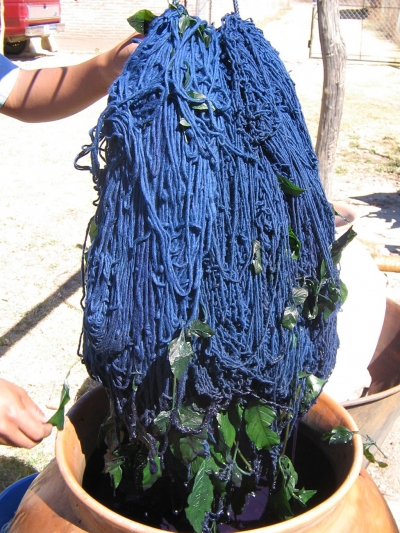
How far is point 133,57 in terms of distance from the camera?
1.04m

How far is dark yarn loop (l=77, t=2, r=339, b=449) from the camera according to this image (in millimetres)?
945

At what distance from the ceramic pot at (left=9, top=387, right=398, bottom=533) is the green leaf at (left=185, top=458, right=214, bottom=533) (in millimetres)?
175

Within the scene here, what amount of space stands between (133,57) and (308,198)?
1.36ft

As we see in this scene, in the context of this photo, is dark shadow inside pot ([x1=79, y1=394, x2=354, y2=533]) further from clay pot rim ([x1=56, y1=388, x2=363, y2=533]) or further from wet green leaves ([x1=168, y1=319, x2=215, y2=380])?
wet green leaves ([x1=168, y1=319, x2=215, y2=380])

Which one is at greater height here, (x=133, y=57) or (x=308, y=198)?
(x=133, y=57)

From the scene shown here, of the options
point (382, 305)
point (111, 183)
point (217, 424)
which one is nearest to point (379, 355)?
point (382, 305)

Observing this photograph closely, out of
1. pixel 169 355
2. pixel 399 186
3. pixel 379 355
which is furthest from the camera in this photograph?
pixel 399 186

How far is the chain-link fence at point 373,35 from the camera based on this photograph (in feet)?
38.9

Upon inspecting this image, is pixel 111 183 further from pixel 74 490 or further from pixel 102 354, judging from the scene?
pixel 74 490

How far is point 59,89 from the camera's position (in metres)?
1.71

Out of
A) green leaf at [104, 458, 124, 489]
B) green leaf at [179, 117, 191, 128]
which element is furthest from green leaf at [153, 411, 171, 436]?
green leaf at [179, 117, 191, 128]

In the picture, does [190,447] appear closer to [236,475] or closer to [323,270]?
[236,475]

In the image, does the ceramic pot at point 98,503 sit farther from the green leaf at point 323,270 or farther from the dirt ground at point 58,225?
the dirt ground at point 58,225

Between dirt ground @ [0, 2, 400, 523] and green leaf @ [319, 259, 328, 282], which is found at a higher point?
green leaf @ [319, 259, 328, 282]
